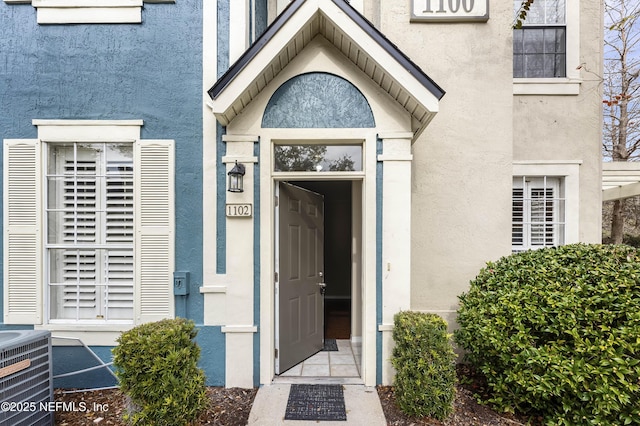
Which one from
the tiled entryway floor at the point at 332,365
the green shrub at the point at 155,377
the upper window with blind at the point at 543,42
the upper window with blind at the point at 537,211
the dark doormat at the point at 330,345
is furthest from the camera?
the upper window with blind at the point at 543,42

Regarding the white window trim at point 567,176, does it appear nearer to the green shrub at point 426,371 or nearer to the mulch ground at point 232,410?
the mulch ground at point 232,410

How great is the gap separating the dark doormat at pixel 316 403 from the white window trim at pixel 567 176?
4358 mm

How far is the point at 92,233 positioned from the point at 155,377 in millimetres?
2184

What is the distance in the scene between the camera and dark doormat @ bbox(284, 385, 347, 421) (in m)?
3.12

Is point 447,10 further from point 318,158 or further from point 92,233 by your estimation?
point 92,233

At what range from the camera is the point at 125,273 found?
3846mm

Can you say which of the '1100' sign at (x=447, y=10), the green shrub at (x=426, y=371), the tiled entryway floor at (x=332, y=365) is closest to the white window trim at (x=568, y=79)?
the '1100' sign at (x=447, y=10)

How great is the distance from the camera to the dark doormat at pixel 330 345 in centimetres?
467

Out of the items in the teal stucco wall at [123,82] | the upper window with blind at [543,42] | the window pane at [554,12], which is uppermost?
the window pane at [554,12]

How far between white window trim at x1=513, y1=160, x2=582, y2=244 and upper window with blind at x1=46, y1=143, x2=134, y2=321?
5.93 metres

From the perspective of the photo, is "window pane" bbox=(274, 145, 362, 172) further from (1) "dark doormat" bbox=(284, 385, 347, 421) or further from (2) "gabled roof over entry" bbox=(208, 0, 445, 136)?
(1) "dark doormat" bbox=(284, 385, 347, 421)

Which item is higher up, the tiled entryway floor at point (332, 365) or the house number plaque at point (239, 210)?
the house number plaque at point (239, 210)

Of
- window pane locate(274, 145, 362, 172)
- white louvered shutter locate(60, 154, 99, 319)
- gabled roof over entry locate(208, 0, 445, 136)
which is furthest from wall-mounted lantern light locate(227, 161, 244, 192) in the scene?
white louvered shutter locate(60, 154, 99, 319)

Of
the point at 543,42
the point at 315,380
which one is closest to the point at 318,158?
the point at 315,380
